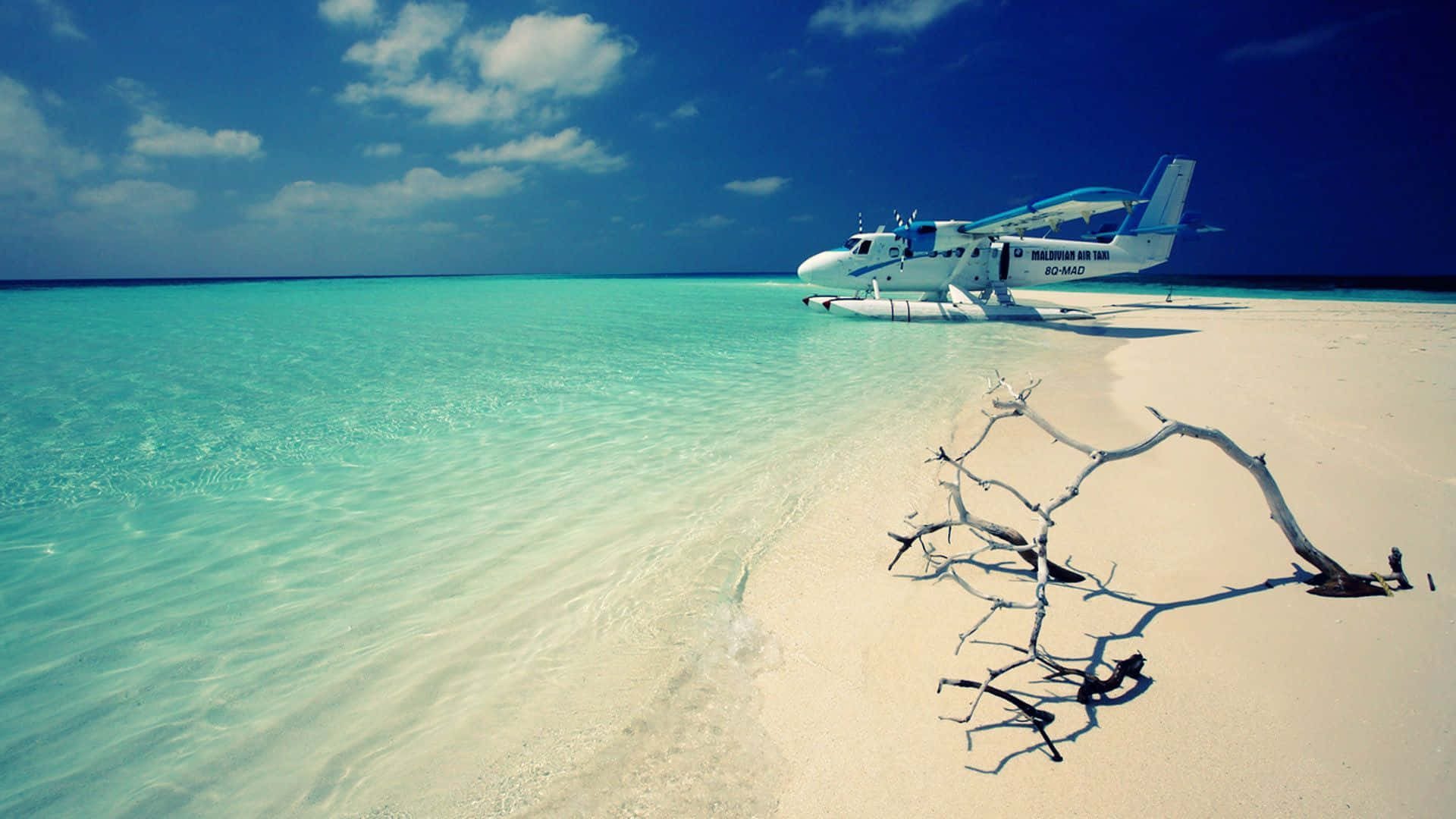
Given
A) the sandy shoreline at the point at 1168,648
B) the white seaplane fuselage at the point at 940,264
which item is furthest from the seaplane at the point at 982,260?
the sandy shoreline at the point at 1168,648

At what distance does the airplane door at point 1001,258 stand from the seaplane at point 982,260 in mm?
28

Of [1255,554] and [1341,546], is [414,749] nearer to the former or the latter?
[1255,554]

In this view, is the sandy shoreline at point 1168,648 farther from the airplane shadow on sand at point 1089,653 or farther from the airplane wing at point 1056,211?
the airplane wing at point 1056,211

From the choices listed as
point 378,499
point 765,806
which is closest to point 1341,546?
point 765,806

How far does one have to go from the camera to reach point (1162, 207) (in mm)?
21781

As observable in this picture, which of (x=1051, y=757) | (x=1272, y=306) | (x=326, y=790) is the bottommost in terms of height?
(x=326, y=790)

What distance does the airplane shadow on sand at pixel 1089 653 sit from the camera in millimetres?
1931

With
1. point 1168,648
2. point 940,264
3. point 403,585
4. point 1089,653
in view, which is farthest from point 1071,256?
point 403,585

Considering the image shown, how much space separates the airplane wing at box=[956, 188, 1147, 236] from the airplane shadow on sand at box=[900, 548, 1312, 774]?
13.9 meters

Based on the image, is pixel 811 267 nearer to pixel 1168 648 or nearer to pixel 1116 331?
pixel 1116 331

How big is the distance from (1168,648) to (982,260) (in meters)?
19.2

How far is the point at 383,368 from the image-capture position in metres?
10.2

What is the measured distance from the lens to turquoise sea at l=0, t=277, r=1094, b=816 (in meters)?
2.05

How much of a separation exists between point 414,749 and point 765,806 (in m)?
1.33
